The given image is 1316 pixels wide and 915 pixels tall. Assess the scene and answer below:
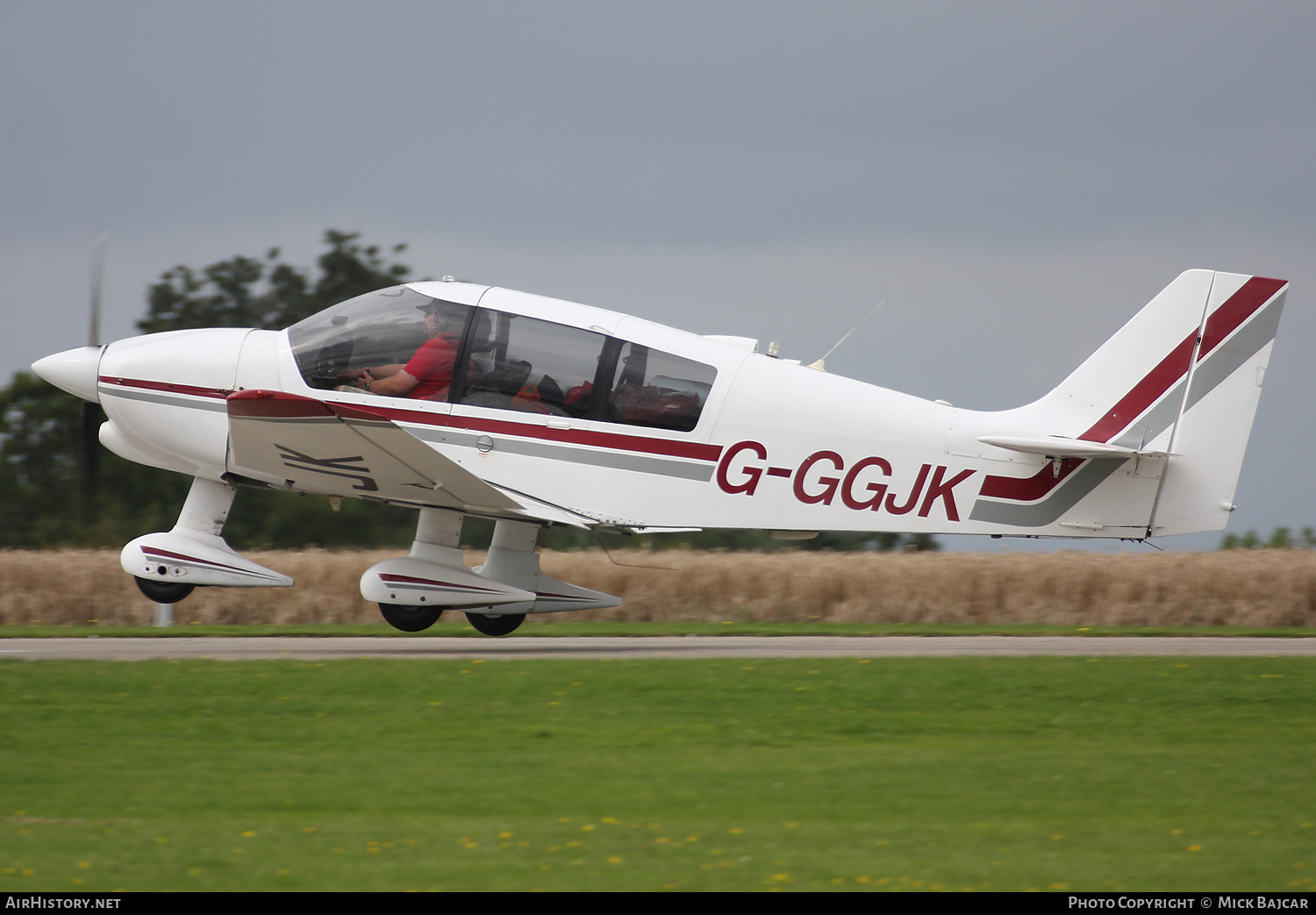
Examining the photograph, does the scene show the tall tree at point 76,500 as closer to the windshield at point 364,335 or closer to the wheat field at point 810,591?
the wheat field at point 810,591

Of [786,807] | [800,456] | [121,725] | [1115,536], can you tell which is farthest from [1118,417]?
[121,725]

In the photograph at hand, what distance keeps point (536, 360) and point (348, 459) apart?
179 centimetres

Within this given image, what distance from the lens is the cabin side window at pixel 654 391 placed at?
10.4m

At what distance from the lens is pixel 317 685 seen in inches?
341

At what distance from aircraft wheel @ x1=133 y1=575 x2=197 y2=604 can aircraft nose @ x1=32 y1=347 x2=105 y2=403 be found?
6.14ft

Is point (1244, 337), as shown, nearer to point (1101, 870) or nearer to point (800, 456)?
point (800, 456)

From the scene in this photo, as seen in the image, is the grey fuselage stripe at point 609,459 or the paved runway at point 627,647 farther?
the paved runway at point 627,647

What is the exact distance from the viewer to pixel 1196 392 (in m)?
10.4

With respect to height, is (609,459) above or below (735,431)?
Answer: below

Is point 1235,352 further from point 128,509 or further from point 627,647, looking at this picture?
point 128,509

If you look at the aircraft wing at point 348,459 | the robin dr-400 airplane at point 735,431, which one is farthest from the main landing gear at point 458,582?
the robin dr-400 airplane at point 735,431

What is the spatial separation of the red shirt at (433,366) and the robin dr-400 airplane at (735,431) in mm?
17

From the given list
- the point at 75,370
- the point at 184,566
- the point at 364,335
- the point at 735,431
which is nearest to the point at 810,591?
the point at 735,431

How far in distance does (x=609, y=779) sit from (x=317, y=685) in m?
3.16
